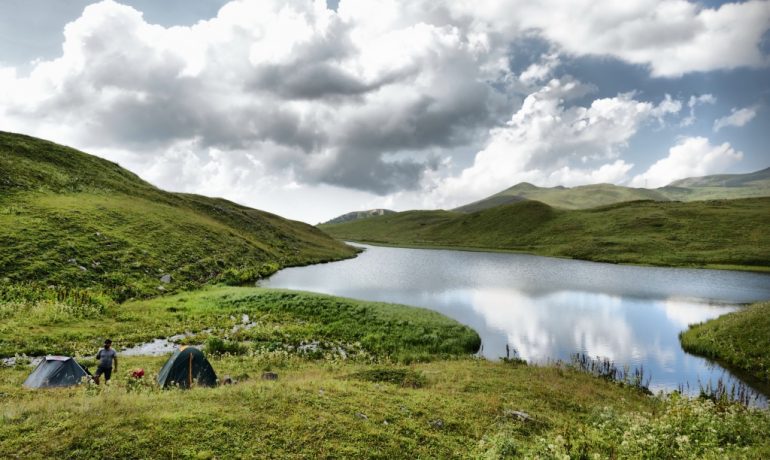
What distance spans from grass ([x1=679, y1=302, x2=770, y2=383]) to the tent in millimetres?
43947

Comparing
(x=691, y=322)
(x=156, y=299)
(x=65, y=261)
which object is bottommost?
(x=691, y=322)

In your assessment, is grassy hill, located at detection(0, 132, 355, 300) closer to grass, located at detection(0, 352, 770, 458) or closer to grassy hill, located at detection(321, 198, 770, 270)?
grass, located at detection(0, 352, 770, 458)

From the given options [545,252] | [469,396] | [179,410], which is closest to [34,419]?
[179,410]

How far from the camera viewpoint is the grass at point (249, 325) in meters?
28.4

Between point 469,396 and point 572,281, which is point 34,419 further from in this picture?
point 572,281

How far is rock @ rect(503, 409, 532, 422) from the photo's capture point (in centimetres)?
1821

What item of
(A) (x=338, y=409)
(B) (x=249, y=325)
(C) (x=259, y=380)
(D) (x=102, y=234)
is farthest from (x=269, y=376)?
(D) (x=102, y=234)

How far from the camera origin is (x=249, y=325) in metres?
36.8

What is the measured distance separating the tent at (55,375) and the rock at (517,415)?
20.3 metres

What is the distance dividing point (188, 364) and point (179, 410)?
672 centimetres

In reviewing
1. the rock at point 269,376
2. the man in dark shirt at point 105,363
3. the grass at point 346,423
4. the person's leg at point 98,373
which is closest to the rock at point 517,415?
the grass at point 346,423

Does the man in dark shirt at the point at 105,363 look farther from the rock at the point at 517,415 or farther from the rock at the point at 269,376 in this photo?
the rock at the point at 517,415

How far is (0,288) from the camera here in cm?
3462

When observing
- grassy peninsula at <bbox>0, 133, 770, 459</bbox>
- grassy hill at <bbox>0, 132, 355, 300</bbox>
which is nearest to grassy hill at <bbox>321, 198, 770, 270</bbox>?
grassy hill at <bbox>0, 132, 355, 300</bbox>
